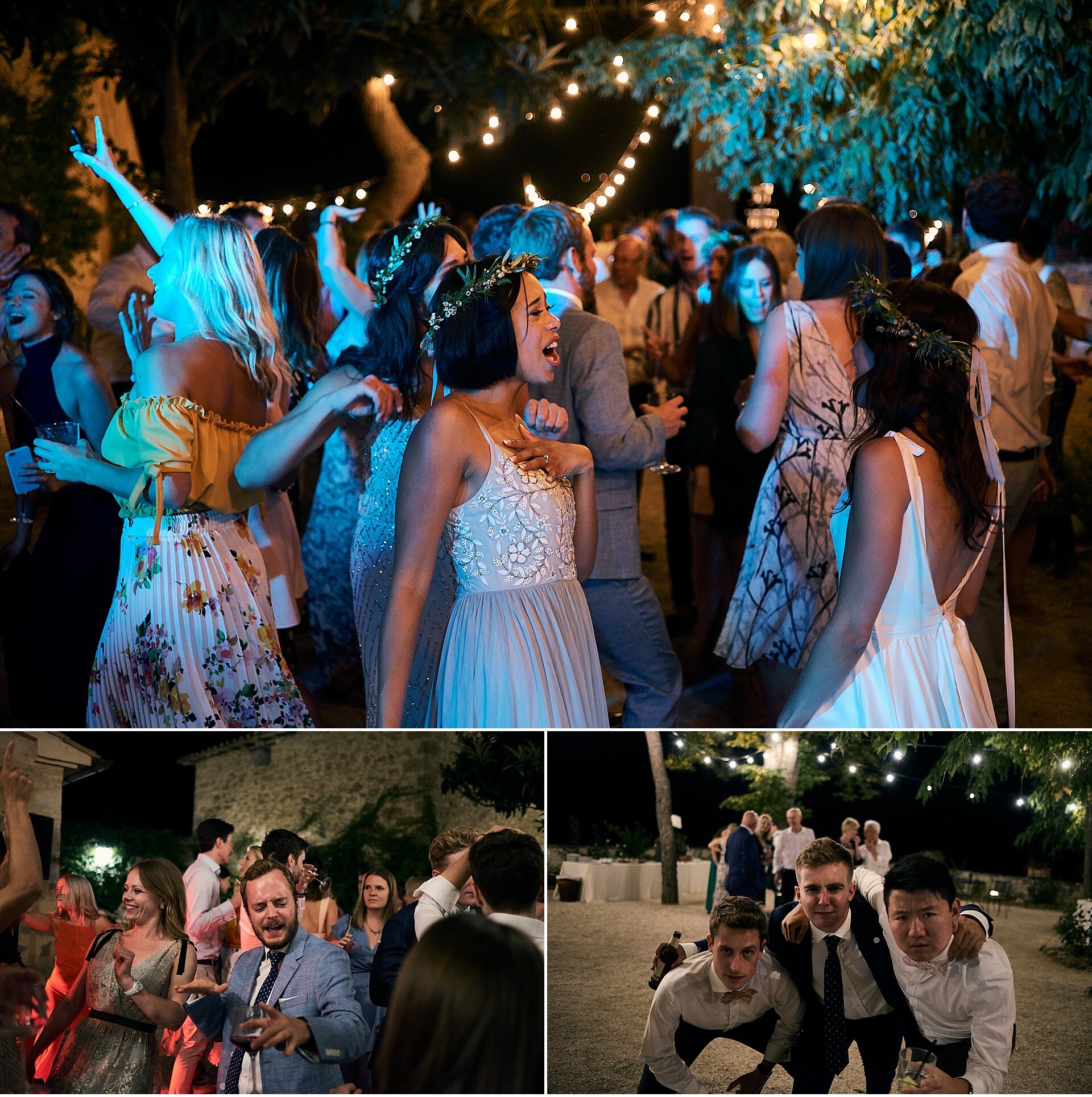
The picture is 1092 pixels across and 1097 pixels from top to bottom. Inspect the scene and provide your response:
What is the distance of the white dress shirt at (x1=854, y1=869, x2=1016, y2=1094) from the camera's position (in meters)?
2.18

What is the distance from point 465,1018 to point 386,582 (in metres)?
1.42

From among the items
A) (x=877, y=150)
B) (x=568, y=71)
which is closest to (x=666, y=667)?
(x=877, y=150)

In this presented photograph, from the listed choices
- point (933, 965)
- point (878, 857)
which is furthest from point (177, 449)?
point (933, 965)

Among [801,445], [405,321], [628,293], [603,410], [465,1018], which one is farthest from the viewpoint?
[628,293]

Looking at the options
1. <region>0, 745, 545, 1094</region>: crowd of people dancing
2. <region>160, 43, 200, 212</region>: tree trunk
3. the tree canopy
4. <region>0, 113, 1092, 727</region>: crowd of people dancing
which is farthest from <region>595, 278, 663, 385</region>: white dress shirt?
<region>0, 745, 545, 1094</region>: crowd of people dancing

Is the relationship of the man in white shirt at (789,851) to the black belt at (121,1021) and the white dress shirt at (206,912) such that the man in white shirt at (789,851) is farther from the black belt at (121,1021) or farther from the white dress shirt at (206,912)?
the black belt at (121,1021)

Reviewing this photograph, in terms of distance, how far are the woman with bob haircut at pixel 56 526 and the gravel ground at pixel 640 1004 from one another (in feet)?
6.42

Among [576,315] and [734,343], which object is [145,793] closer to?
[576,315]

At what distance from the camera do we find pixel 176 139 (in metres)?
7.07

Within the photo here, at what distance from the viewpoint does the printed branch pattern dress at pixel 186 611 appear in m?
3.01

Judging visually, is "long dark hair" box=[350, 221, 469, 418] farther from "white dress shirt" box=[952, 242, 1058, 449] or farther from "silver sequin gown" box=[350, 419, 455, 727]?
"white dress shirt" box=[952, 242, 1058, 449]

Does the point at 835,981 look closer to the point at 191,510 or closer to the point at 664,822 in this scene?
the point at 664,822

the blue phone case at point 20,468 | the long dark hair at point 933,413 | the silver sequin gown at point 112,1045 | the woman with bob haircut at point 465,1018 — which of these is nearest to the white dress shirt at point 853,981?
the woman with bob haircut at point 465,1018

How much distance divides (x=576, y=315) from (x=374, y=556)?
112 centimetres
